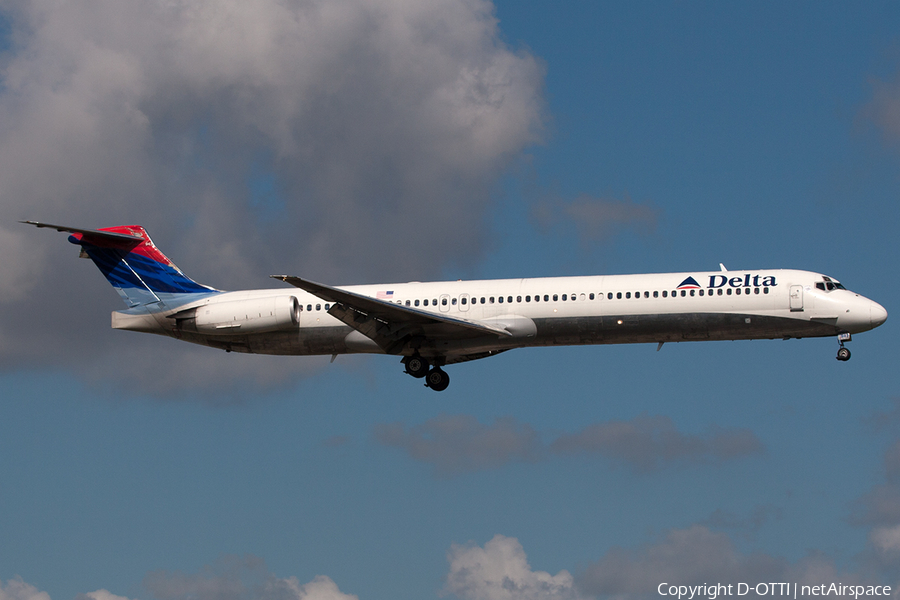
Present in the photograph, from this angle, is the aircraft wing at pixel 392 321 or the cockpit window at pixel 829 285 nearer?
the aircraft wing at pixel 392 321

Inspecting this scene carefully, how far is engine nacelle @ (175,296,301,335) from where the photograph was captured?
118ft

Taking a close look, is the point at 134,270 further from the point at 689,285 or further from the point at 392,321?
the point at 689,285

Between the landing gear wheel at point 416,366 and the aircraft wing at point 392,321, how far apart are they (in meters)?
0.76

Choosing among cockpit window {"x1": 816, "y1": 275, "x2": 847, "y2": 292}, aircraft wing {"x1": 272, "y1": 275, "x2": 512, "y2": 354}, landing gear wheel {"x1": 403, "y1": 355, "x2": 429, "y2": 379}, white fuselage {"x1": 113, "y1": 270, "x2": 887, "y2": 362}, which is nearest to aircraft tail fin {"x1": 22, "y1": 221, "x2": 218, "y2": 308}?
white fuselage {"x1": 113, "y1": 270, "x2": 887, "y2": 362}

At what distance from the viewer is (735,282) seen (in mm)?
34219

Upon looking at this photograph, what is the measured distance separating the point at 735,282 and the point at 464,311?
8.83 meters

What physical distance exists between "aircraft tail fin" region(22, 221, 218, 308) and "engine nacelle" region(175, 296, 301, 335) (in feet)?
6.66

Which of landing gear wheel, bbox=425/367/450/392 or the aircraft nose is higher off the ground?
the aircraft nose

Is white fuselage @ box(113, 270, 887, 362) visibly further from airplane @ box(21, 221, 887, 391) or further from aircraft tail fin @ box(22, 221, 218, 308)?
aircraft tail fin @ box(22, 221, 218, 308)

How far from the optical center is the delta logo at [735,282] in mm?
34062

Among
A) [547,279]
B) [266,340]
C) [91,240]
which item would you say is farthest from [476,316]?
[91,240]

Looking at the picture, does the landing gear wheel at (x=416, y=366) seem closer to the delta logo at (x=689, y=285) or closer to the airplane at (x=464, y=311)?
the airplane at (x=464, y=311)

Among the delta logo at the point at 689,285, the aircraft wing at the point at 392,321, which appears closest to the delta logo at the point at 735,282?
the delta logo at the point at 689,285

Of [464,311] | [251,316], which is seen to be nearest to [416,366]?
[464,311]
